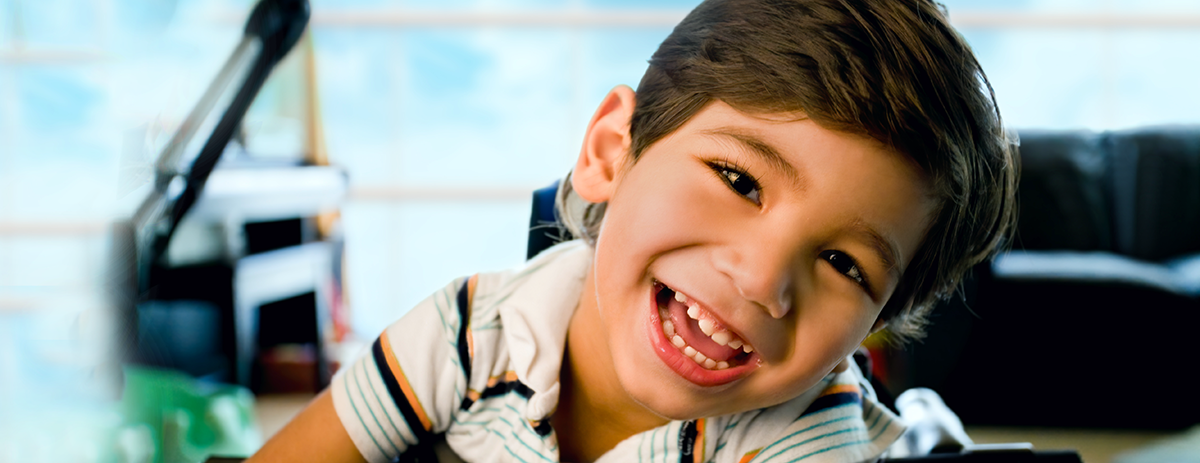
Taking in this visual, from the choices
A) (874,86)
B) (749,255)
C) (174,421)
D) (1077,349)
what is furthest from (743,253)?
(1077,349)

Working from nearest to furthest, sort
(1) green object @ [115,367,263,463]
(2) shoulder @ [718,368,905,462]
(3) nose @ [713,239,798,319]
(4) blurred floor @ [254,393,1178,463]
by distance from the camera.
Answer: (3) nose @ [713,239,798,319] < (2) shoulder @ [718,368,905,462] < (1) green object @ [115,367,263,463] < (4) blurred floor @ [254,393,1178,463]

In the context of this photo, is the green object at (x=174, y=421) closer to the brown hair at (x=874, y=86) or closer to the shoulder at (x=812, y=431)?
the shoulder at (x=812, y=431)

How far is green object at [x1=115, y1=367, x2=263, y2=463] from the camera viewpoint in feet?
4.59

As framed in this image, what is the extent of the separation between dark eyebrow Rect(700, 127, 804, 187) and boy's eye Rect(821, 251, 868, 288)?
60 millimetres

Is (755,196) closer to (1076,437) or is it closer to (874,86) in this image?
(874,86)

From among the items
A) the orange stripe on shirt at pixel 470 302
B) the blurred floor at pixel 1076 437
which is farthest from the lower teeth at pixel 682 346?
the blurred floor at pixel 1076 437

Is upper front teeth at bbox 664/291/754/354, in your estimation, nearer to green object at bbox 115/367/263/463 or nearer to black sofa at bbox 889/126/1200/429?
green object at bbox 115/367/263/463

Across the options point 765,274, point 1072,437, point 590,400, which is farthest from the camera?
point 1072,437

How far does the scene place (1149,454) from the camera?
179cm

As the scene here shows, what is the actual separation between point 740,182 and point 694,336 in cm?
11

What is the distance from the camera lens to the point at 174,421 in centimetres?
150

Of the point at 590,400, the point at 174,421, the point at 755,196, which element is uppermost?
the point at 755,196

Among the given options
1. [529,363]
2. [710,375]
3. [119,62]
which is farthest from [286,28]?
[710,375]

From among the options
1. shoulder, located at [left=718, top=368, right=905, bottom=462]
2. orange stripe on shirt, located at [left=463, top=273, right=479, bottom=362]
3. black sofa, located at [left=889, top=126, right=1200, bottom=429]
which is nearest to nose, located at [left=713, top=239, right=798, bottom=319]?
shoulder, located at [left=718, top=368, right=905, bottom=462]
